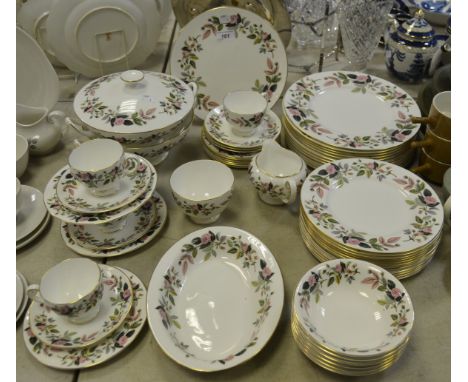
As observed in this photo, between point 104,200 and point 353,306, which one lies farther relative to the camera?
point 104,200

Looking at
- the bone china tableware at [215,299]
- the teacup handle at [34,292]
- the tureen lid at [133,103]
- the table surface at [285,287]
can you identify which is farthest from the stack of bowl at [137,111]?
the teacup handle at [34,292]

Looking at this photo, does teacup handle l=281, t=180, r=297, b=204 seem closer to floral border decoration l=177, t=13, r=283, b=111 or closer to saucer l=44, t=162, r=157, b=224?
saucer l=44, t=162, r=157, b=224

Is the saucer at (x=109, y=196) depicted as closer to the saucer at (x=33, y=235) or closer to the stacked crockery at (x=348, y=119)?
the saucer at (x=33, y=235)

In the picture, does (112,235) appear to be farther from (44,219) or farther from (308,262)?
(308,262)

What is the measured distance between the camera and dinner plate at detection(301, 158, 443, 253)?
90cm

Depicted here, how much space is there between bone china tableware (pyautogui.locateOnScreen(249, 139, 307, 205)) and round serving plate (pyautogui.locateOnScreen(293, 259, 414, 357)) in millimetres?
219

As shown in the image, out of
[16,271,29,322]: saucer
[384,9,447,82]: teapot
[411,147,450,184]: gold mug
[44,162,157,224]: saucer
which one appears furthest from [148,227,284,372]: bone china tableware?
[384,9,447,82]: teapot

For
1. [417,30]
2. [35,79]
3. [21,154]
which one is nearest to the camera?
[21,154]

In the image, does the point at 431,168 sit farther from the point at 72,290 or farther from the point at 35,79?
the point at 35,79

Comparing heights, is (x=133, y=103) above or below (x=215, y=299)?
above

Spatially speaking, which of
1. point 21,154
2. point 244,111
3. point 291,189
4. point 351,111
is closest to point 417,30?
point 351,111

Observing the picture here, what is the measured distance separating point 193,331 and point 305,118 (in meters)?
0.59

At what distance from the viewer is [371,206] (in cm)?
98

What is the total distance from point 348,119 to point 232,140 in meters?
0.29
